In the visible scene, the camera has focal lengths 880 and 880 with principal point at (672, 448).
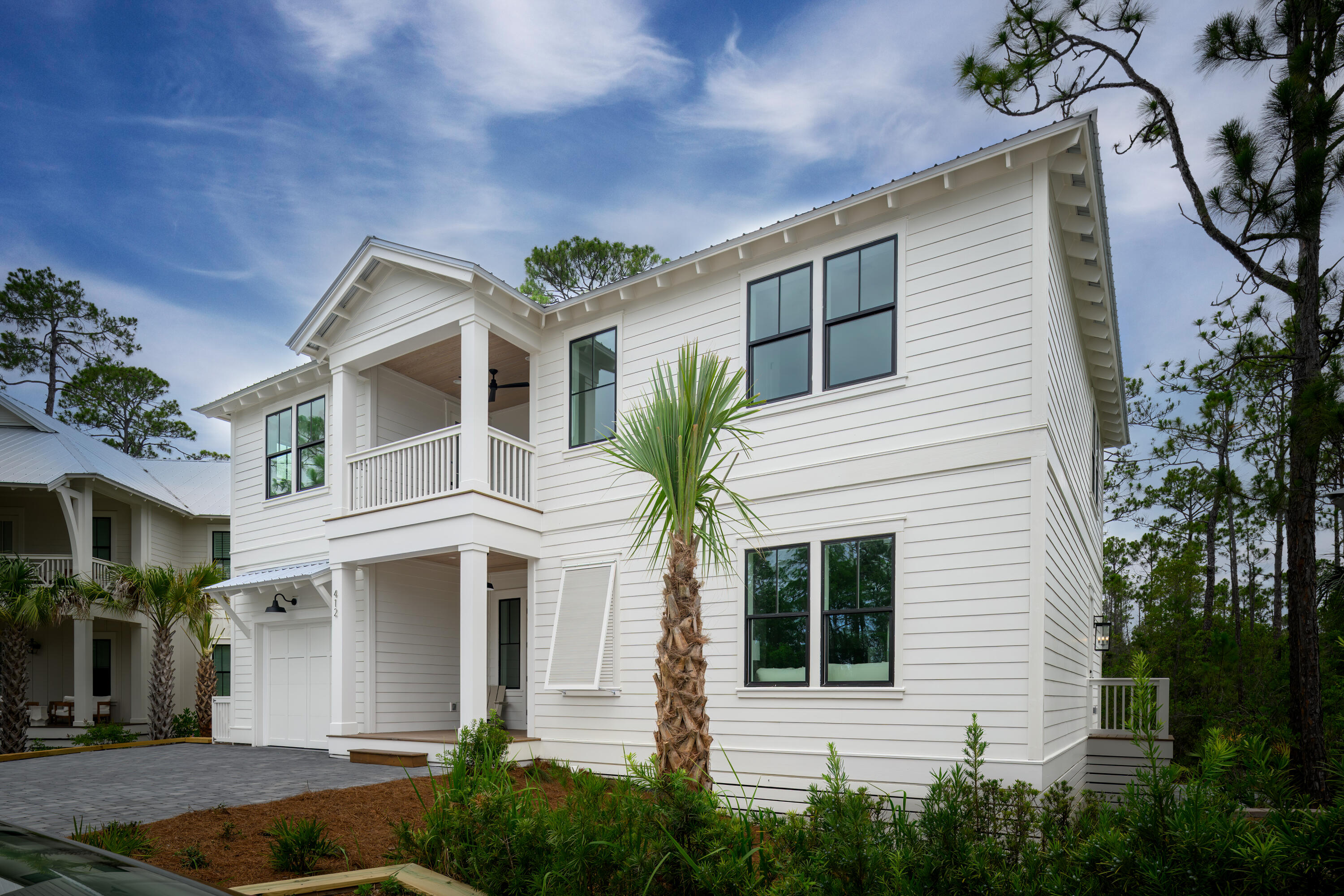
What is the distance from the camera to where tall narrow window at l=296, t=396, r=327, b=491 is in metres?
15.1

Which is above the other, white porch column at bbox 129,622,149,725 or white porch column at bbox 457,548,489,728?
white porch column at bbox 457,548,489,728

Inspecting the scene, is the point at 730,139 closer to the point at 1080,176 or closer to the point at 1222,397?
the point at 1222,397

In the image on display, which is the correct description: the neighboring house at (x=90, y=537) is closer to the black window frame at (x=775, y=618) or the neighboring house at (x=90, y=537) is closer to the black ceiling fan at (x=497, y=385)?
the black ceiling fan at (x=497, y=385)

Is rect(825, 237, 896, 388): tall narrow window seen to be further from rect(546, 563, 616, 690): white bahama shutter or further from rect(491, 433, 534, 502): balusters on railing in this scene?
rect(491, 433, 534, 502): balusters on railing

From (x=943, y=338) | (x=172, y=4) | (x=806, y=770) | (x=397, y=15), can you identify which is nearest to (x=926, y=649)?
(x=806, y=770)

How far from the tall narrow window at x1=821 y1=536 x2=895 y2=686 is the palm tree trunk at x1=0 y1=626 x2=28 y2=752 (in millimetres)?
17232

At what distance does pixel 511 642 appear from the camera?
1476 cm

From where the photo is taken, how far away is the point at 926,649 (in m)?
8.69

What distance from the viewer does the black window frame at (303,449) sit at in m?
15.1

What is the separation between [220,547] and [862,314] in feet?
71.8

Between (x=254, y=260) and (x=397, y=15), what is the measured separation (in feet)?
54.3

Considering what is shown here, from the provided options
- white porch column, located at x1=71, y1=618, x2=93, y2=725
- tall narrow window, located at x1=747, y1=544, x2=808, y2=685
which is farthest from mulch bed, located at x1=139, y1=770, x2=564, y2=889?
white porch column, located at x1=71, y1=618, x2=93, y2=725

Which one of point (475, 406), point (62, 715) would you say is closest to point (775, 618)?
point (475, 406)

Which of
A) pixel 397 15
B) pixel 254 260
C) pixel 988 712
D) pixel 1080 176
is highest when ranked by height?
pixel 397 15
